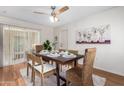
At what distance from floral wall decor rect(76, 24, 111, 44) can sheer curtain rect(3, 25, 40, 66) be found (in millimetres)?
2431

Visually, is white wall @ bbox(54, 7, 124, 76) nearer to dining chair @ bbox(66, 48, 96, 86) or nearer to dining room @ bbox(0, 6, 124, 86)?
dining room @ bbox(0, 6, 124, 86)

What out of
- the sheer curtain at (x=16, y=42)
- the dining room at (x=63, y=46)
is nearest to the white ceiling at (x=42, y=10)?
the dining room at (x=63, y=46)

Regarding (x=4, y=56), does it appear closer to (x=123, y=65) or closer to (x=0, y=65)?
(x=0, y=65)

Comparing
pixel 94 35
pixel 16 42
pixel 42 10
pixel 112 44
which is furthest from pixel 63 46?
pixel 112 44

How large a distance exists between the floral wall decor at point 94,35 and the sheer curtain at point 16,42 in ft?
7.98

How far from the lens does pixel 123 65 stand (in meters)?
3.05

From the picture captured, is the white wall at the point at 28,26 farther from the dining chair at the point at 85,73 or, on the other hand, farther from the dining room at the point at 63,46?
the dining chair at the point at 85,73

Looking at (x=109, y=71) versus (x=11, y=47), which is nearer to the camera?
(x=109, y=71)

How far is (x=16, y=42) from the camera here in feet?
14.9

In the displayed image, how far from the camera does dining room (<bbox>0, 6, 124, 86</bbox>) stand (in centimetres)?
234

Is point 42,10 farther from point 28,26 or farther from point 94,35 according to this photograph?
point 94,35

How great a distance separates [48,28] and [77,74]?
445 centimetres
